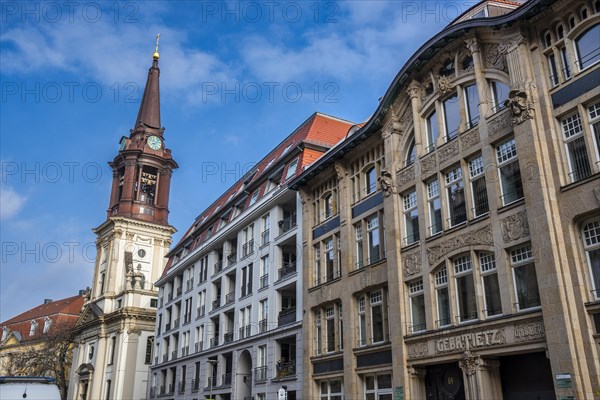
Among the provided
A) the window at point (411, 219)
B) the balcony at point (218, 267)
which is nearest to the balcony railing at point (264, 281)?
the balcony at point (218, 267)

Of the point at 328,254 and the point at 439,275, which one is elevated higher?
the point at 328,254

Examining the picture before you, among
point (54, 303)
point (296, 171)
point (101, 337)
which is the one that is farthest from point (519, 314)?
point (54, 303)

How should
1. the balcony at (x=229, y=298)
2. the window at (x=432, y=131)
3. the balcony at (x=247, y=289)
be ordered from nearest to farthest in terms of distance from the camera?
the window at (x=432, y=131)
the balcony at (x=247, y=289)
the balcony at (x=229, y=298)

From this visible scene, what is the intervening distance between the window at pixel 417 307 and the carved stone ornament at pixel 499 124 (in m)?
6.53

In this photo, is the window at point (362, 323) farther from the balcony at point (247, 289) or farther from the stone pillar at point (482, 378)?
the balcony at point (247, 289)

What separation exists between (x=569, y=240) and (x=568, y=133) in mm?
3582

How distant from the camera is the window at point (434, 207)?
918 inches

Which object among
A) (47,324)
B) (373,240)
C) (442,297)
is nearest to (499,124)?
(442,297)

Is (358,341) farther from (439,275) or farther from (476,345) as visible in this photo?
(476,345)

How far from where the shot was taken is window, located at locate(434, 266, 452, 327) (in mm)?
21891

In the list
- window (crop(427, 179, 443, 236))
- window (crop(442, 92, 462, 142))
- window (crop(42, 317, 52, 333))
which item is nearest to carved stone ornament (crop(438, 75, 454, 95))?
window (crop(442, 92, 462, 142))

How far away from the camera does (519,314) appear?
61.0 ft

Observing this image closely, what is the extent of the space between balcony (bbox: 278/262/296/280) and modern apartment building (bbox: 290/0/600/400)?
4874 mm

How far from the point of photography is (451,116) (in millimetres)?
23922
